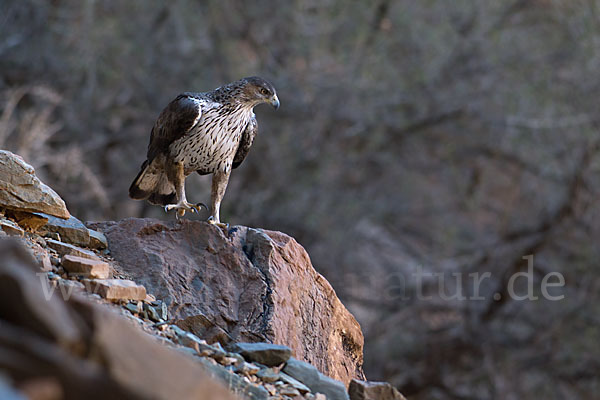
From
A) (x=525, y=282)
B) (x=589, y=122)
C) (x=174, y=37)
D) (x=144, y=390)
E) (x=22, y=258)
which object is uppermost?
(x=174, y=37)

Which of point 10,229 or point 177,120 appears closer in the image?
point 10,229

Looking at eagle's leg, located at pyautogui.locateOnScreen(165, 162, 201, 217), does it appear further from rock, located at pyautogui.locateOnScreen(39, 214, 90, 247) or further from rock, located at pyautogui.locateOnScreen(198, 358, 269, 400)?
rock, located at pyautogui.locateOnScreen(198, 358, 269, 400)

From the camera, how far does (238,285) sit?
198 inches

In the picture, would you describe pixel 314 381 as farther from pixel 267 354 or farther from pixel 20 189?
pixel 20 189

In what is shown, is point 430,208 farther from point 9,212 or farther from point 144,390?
point 144,390

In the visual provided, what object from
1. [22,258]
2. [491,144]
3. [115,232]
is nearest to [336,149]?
[491,144]

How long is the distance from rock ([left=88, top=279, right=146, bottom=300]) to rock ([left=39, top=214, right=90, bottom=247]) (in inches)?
25.5

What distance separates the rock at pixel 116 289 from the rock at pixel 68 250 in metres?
0.36

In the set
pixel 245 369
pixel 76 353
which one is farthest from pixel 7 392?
pixel 245 369

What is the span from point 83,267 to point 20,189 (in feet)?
2.80

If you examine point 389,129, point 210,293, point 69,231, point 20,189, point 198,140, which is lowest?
point 210,293

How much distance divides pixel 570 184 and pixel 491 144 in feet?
5.98

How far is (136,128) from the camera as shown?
13422 millimetres

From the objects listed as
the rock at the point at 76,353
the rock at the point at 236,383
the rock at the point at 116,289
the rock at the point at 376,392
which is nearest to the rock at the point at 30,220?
the rock at the point at 116,289
